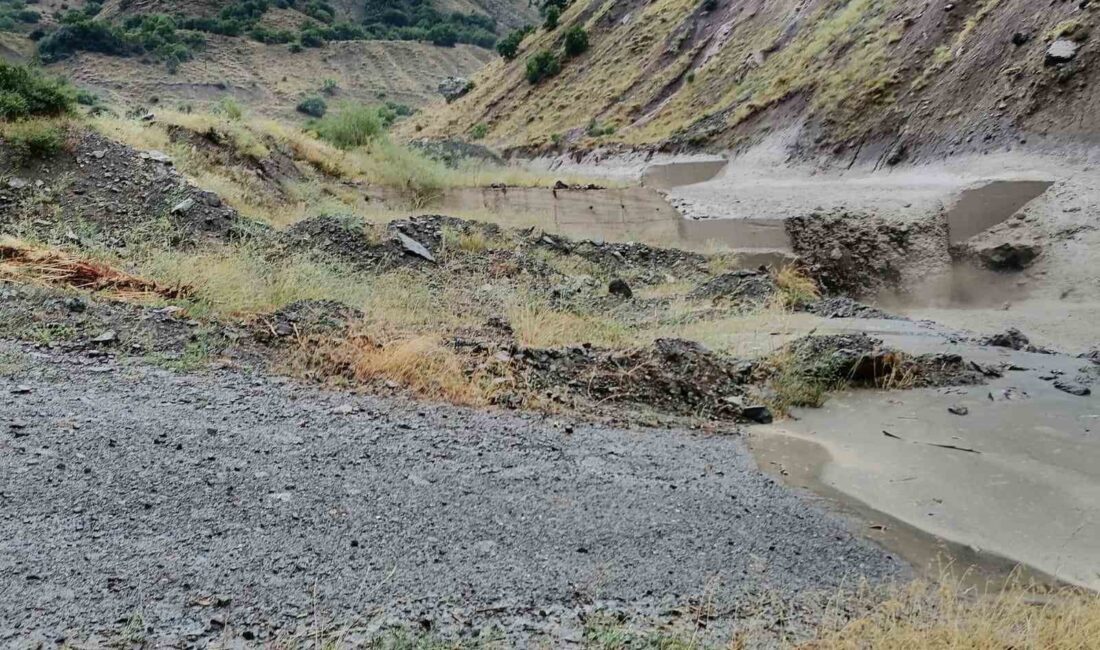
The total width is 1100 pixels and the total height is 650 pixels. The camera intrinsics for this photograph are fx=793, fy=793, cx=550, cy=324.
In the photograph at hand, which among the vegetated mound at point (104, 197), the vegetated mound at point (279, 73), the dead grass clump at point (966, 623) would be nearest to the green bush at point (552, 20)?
the vegetated mound at point (279, 73)

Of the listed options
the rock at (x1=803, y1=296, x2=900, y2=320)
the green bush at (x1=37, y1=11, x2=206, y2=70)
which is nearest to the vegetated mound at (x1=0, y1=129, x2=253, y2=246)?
the rock at (x1=803, y1=296, x2=900, y2=320)

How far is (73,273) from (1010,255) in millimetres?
13353

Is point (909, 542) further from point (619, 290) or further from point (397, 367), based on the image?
point (619, 290)

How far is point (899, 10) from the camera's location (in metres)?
21.4

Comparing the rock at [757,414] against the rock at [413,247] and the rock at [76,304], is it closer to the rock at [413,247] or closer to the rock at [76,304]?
the rock at [76,304]

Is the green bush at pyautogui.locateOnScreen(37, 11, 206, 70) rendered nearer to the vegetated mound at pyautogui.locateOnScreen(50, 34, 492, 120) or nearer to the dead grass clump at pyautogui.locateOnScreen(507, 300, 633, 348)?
the vegetated mound at pyautogui.locateOnScreen(50, 34, 492, 120)

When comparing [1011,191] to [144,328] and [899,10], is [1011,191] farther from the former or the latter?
[144,328]

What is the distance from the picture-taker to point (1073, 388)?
736 cm

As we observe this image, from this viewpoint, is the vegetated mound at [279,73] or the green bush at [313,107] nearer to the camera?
the vegetated mound at [279,73]

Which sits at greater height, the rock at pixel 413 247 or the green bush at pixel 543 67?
the rock at pixel 413 247

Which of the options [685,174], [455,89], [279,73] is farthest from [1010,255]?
[279,73]

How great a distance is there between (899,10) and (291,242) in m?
18.7

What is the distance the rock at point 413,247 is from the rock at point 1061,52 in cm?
1280

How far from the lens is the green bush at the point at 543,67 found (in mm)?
44812
